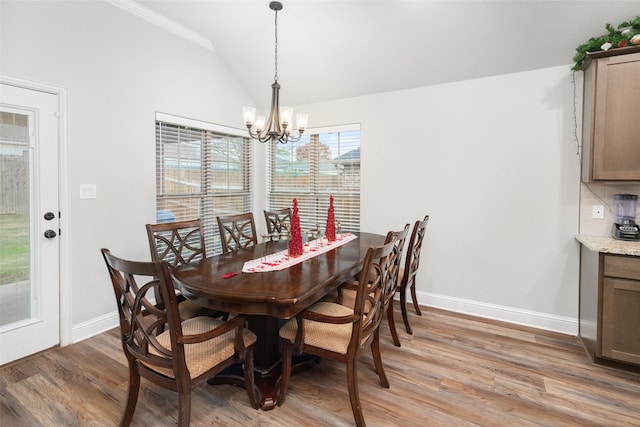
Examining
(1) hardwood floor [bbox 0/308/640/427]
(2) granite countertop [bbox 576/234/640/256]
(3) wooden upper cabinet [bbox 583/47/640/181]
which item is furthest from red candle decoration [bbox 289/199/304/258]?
(3) wooden upper cabinet [bbox 583/47/640/181]

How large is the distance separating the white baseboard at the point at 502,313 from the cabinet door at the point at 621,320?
616 mm

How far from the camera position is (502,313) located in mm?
3152

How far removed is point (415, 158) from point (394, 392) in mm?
2356

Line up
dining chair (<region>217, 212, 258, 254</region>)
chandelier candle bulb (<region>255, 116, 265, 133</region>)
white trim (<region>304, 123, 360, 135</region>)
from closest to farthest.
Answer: chandelier candle bulb (<region>255, 116, 265, 133</region>) < dining chair (<region>217, 212, 258, 254</region>) < white trim (<region>304, 123, 360, 135</region>)

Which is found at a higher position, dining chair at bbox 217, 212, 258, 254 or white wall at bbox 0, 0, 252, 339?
white wall at bbox 0, 0, 252, 339

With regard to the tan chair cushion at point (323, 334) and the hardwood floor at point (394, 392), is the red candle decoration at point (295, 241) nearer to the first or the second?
the tan chair cushion at point (323, 334)

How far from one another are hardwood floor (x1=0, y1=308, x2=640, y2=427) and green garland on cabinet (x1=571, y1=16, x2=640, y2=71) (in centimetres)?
239

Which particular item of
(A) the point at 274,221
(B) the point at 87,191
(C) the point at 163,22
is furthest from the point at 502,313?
(C) the point at 163,22

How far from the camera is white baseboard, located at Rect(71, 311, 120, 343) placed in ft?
8.81

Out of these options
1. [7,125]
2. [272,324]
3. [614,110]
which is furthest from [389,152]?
[7,125]

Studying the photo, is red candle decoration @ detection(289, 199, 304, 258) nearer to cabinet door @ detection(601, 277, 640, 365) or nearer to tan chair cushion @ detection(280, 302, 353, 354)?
tan chair cushion @ detection(280, 302, 353, 354)

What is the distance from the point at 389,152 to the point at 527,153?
4.39ft

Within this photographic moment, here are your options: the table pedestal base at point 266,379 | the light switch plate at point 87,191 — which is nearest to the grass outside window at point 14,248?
the light switch plate at point 87,191

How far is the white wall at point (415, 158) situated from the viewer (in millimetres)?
2635
